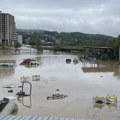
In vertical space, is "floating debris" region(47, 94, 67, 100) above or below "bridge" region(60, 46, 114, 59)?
below

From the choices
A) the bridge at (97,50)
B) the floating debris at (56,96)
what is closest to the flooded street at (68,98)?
the floating debris at (56,96)

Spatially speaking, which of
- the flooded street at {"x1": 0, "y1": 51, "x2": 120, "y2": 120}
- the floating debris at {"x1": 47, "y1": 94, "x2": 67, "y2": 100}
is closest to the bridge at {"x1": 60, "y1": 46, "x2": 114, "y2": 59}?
the flooded street at {"x1": 0, "y1": 51, "x2": 120, "y2": 120}

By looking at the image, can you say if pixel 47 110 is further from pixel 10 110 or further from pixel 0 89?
pixel 0 89

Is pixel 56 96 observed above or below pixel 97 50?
below

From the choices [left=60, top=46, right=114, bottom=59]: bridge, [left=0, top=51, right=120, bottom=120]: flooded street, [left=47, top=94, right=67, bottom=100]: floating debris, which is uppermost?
[left=60, top=46, right=114, bottom=59]: bridge

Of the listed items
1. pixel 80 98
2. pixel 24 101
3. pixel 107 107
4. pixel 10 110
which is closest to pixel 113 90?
pixel 80 98

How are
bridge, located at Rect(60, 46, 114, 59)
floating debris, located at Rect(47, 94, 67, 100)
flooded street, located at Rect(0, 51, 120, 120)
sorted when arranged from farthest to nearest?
1. bridge, located at Rect(60, 46, 114, 59)
2. floating debris, located at Rect(47, 94, 67, 100)
3. flooded street, located at Rect(0, 51, 120, 120)

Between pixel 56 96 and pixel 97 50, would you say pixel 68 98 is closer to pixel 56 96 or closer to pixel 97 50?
pixel 56 96

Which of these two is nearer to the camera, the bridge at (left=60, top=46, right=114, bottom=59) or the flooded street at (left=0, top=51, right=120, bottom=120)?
the flooded street at (left=0, top=51, right=120, bottom=120)

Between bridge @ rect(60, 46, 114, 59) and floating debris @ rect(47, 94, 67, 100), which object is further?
bridge @ rect(60, 46, 114, 59)

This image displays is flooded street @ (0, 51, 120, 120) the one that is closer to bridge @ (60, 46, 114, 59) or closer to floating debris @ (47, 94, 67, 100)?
floating debris @ (47, 94, 67, 100)

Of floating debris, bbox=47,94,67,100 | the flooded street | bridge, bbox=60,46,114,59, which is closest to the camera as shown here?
the flooded street

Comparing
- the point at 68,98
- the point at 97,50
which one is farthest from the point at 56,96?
the point at 97,50

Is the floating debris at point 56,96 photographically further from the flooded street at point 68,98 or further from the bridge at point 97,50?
the bridge at point 97,50
